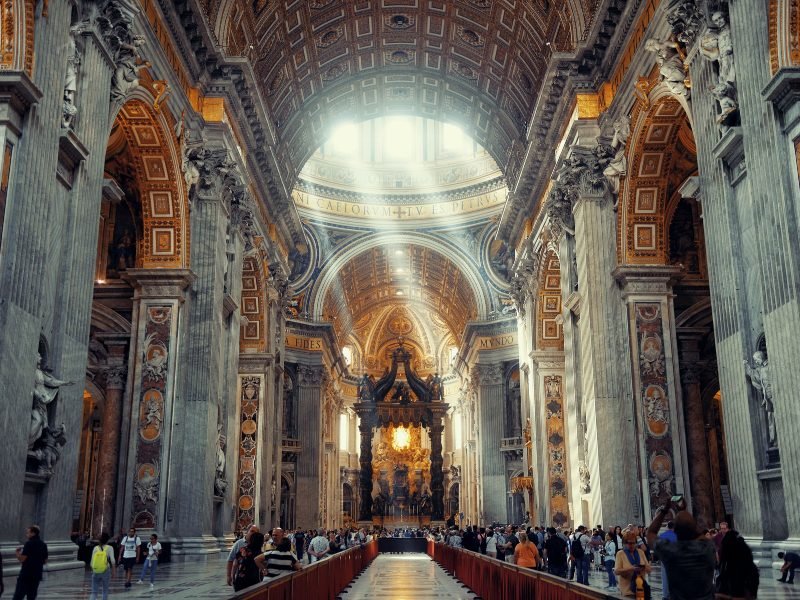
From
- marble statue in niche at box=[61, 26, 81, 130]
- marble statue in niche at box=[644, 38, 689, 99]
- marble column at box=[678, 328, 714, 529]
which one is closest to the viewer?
marble statue in niche at box=[61, 26, 81, 130]

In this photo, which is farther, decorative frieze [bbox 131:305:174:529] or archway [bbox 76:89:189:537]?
archway [bbox 76:89:189:537]

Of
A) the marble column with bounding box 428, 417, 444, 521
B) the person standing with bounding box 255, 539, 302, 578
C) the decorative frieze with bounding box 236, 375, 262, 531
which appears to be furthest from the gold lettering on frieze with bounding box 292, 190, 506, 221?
the person standing with bounding box 255, 539, 302, 578

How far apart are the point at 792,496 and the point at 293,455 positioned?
2923 cm

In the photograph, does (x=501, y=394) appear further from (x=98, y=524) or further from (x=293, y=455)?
(x=98, y=524)

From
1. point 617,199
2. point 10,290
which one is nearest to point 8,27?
point 10,290

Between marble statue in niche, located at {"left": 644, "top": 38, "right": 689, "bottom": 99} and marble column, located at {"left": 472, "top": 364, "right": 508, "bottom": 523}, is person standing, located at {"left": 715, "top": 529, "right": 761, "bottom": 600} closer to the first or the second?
marble statue in niche, located at {"left": 644, "top": 38, "right": 689, "bottom": 99}

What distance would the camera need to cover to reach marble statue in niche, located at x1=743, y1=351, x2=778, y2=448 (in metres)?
9.34

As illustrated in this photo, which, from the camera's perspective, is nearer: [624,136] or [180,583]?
[180,583]

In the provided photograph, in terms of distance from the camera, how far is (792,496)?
846cm

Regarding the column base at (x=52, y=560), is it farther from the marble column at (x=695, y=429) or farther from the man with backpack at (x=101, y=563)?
the marble column at (x=695, y=429)

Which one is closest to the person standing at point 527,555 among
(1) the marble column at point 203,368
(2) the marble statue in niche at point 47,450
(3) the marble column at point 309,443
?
(2) the marble statue in niche at point 47,450

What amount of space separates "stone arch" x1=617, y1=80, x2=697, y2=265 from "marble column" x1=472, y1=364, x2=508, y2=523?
72.3ft

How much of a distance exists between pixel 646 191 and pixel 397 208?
25.1 meters

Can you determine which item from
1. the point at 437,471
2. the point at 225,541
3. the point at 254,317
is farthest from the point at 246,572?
the point at 437,471
